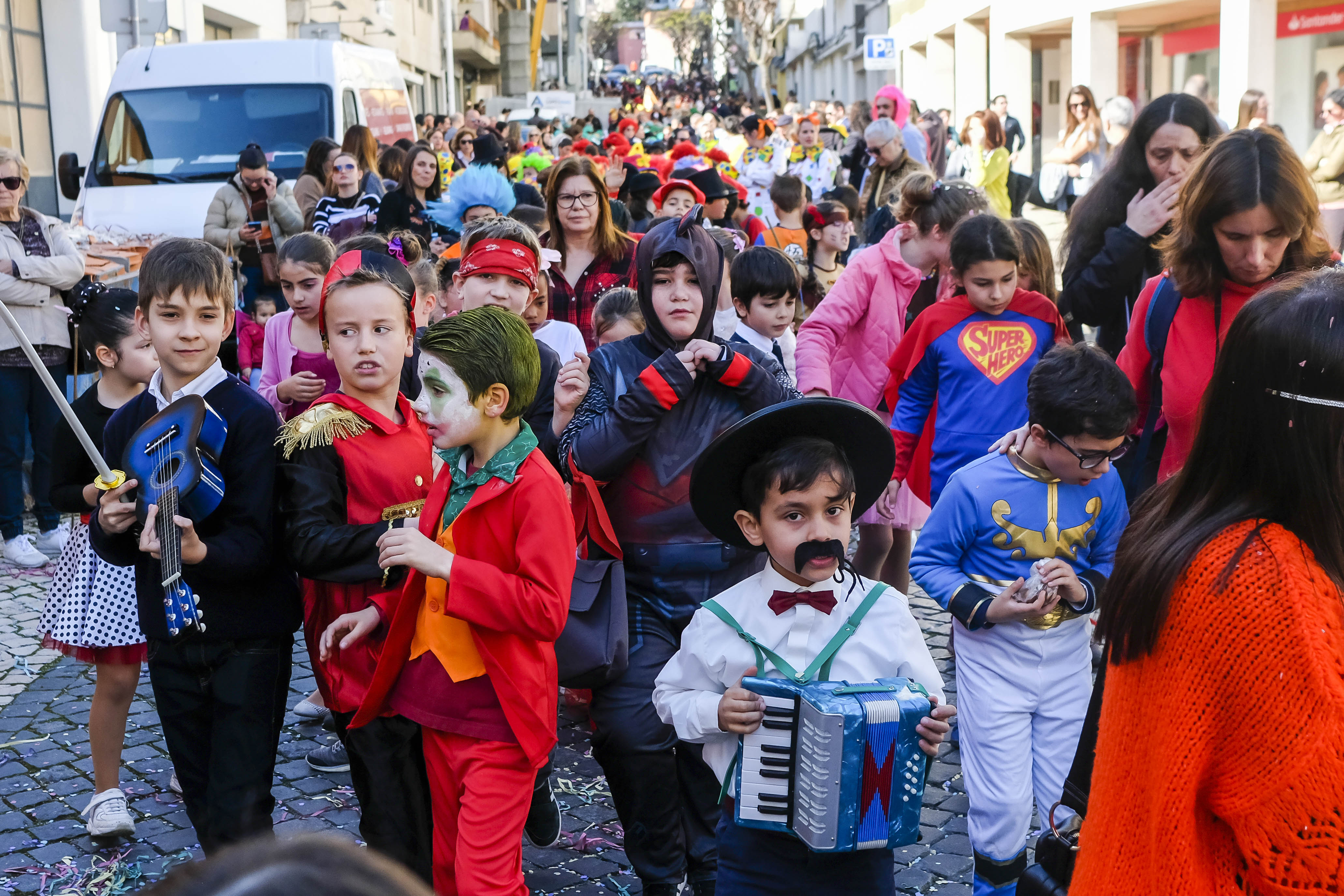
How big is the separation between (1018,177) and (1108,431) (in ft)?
46.0

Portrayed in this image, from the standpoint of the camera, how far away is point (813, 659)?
2719 mm

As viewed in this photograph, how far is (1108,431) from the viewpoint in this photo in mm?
3293

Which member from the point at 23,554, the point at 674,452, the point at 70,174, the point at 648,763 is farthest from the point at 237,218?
the point at 648,763

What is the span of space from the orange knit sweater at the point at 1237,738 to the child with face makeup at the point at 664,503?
1794 mm

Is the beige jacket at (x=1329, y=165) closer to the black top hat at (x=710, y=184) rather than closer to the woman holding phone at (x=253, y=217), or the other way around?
the black top hat at (x=710, y=184)

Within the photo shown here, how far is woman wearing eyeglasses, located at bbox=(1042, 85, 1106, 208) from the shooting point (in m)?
13.4

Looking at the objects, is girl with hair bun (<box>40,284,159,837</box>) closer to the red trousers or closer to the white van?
the red trousers

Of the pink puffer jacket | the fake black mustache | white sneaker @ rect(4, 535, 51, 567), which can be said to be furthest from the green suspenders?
white sneaker @ rect(4, 535, 51, 567)

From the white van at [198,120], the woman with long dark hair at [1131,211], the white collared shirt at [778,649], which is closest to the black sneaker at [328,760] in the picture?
the white collared shirt at [778,649]

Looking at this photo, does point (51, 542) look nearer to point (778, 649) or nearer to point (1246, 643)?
point (778, 649)

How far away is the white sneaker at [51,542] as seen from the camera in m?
7.51

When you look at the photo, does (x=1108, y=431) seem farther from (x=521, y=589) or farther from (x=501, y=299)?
(x=501, y=299)

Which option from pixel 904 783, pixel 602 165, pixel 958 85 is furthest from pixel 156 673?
pixel 958 85

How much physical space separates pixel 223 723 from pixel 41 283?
4.71 meters
